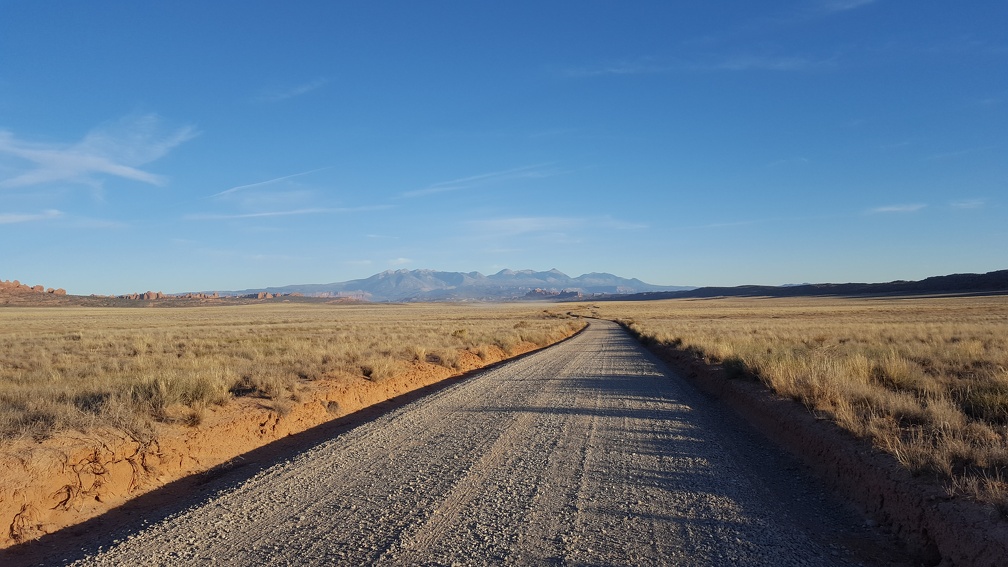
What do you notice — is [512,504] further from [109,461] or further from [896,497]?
[109,461]

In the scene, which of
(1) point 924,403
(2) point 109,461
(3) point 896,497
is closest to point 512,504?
(3) point 896,497

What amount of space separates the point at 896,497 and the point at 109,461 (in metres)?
8.57

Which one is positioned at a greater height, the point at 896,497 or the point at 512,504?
the point at 896,497

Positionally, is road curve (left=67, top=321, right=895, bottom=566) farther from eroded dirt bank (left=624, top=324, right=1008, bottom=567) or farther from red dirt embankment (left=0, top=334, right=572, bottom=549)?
red dirt embankment (left=0, top=334, right=572, bottom=549)

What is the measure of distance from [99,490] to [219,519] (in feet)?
7.37

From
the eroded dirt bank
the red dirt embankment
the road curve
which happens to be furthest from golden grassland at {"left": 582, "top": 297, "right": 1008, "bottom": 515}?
the red dirt embankment

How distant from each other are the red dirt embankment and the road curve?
1.39 m

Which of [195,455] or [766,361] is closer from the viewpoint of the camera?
[195,455]

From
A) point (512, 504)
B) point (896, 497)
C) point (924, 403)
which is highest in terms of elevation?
point (924, 403)

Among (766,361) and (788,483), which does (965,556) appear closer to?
(788,483)

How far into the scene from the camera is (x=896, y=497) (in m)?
5.14

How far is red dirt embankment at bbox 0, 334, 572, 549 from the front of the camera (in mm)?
5617

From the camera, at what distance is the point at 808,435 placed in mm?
7715

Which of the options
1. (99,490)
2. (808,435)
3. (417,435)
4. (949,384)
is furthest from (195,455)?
(949,384)
